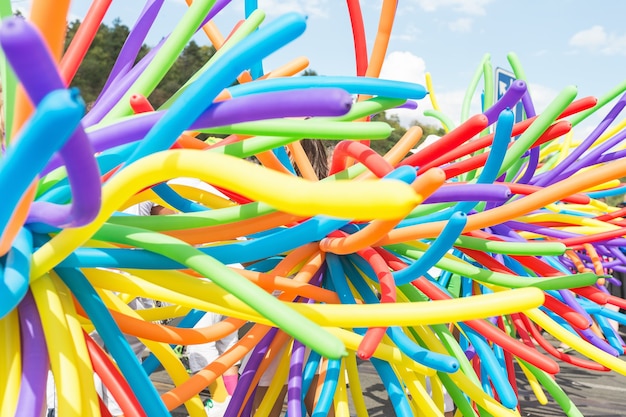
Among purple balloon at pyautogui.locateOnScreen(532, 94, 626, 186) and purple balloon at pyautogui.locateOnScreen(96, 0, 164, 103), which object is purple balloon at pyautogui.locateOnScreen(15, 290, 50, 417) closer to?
purple balloon at pyautogui.locateOnScreen(96, 0, 164, 103)

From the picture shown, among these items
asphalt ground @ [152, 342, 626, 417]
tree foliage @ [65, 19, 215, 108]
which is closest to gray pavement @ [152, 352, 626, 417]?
asphalt ground @ [152, 342, 626, 417]

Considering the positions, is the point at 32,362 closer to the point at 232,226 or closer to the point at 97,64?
the point at 232,226

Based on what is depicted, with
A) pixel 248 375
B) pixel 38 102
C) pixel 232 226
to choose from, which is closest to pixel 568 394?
pixel 248 375

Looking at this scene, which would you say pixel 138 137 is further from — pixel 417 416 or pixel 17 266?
pixel 417 416

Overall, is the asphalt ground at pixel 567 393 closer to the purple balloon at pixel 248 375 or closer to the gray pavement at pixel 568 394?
the gray pavement at pixel 568 394

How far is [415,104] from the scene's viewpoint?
34.9 inches

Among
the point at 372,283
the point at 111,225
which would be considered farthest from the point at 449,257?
the point at 111,225

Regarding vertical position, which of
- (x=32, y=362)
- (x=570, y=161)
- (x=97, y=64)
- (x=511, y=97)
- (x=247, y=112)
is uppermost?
(x=97, y=64)

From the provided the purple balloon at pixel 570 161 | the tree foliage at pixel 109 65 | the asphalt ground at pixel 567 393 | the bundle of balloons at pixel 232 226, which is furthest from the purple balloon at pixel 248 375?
the tree foliage at pixel 109 65

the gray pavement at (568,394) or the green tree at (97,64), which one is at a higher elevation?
the green tree at (97,64)

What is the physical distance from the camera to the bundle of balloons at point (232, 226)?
354 millimetres

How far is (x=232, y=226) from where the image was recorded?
569mm

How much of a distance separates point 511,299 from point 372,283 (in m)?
0.36

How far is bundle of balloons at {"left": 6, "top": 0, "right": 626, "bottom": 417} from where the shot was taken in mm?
354
